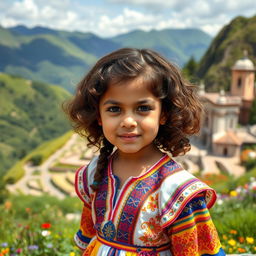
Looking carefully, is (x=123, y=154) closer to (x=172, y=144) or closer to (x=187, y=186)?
(x=172, y=144)

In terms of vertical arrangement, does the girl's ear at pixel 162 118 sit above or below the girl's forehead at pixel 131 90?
below

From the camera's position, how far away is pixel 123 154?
8.48ft

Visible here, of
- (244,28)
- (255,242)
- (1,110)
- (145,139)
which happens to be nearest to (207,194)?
(145,139)

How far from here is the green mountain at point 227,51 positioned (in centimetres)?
5416

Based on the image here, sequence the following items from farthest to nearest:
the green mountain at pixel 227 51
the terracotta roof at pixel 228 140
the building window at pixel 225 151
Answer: the green mountain at pixel 227 51
the building window at pixel 225 151
the terracotta roof at pixel 228 140

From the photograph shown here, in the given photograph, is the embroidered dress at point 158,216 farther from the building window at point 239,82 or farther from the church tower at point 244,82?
the building window at point 239,82

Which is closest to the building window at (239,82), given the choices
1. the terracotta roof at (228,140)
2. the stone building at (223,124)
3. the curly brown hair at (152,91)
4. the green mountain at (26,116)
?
the stone building at (223,124)

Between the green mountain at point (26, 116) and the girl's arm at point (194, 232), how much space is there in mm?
89788

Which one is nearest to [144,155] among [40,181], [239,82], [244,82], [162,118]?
[162,118]

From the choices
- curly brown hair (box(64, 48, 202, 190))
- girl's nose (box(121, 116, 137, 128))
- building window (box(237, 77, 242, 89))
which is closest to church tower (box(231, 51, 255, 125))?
building window (box(237, 77, 242, 89))

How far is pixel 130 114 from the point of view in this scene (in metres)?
2.21

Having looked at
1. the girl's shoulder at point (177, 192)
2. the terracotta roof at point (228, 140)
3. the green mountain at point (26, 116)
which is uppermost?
the girl's shoulder at point (177, 192)

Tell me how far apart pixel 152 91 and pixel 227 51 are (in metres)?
61.7

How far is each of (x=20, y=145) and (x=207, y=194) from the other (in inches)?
4084
